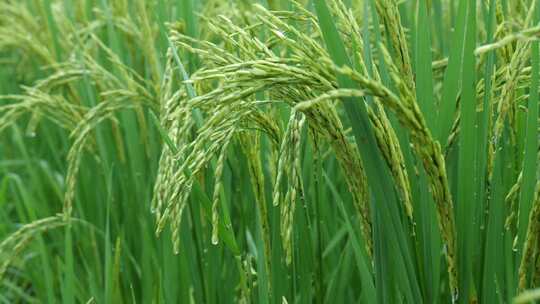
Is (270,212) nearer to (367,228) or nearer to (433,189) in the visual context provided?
(367,228)

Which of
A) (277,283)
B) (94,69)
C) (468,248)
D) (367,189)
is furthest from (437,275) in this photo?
(94,69)

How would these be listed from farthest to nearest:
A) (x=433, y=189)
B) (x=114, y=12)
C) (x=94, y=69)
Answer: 1. (x=114, y=12)
2. (x=94, y=69)
3. (x=433, y=189)

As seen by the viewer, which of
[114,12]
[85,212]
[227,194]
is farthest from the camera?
[114,12]

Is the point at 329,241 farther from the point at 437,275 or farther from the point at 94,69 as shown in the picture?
the point at 94,69

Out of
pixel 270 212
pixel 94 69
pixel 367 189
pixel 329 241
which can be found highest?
pixel 94 69

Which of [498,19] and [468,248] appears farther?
[498,19]

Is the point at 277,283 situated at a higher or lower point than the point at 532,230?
lower
